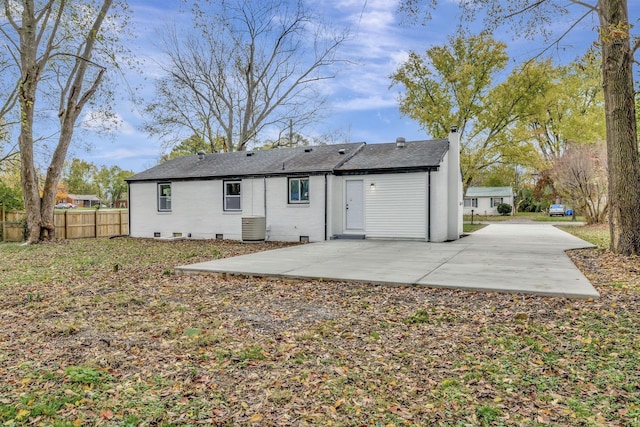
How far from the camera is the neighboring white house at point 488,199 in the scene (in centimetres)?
4606

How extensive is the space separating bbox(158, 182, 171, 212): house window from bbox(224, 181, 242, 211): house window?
322cm

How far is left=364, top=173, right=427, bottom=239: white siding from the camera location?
13375mm

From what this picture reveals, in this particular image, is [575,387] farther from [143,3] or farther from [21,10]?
[21,10]

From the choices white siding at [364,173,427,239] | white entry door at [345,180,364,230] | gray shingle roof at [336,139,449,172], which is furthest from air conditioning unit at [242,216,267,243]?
white siding at [364,173,427,239]

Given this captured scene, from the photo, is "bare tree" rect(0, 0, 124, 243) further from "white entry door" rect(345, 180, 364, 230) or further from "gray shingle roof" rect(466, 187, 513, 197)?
"gray shingle roof" rect(466, 187, 513, 197)

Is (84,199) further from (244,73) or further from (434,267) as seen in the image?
(434,267)

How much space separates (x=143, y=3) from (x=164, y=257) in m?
9.27

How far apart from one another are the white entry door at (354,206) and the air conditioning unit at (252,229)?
3279 mm

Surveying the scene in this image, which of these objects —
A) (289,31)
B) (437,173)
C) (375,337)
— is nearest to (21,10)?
(289,31)

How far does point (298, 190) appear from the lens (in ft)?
49.3

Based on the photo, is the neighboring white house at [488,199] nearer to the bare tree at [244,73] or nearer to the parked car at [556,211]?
the parked car at [556,211]

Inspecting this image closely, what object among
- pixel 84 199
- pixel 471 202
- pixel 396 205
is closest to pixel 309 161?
pixel 396 205

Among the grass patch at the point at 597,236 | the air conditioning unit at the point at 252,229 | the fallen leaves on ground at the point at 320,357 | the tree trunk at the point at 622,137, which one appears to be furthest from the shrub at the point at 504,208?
the fallen leaves on ground at the point at 320,357

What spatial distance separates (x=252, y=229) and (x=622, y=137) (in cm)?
1123
